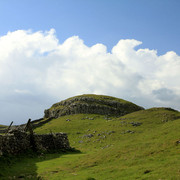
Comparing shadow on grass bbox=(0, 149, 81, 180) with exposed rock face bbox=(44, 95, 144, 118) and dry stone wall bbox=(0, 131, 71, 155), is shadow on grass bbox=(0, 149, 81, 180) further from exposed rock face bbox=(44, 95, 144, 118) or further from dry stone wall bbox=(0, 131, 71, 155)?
exposed rock face bbox=(44, 95, 144, 118)

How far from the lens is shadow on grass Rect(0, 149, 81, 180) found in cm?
2066

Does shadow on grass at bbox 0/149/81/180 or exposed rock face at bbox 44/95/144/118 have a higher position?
exposed rock face at bbox 44/95/144/118

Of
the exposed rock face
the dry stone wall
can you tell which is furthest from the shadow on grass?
the exposed rock face

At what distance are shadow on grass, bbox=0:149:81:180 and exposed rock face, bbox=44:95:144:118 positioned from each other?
59.7m

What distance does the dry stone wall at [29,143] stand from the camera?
3136cm

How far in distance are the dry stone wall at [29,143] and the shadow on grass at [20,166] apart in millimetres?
1377

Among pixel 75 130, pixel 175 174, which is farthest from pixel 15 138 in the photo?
pixel 75 130

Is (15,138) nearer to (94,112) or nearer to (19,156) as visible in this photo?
(19,156)

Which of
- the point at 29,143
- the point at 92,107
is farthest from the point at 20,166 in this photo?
Answer: the point at 92,107

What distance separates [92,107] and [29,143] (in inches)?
2618

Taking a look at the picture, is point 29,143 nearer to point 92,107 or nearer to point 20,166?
point 20,166

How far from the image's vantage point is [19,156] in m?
32.8

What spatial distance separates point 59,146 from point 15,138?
11880 millimetres

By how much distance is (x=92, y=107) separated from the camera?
339 feet
